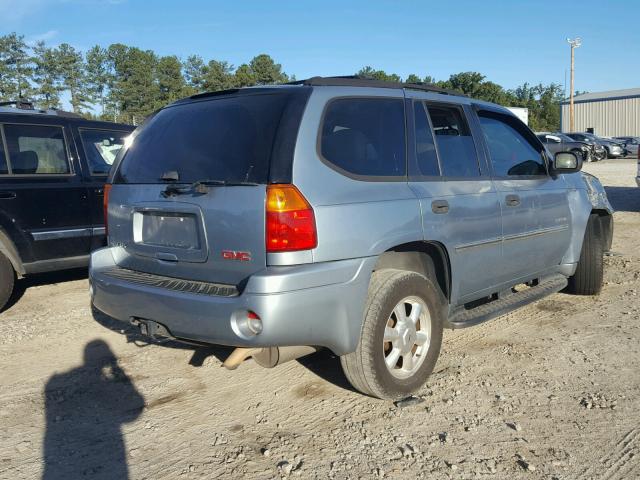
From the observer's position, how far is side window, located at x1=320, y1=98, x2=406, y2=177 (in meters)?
3.14

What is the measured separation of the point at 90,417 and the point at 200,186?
5.04ft

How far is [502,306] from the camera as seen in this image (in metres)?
4.16

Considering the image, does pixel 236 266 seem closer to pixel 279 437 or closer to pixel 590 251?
pixel 279 437

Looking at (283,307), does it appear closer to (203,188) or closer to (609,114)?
(203,188)

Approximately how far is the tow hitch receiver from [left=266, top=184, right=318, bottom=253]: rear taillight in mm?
826

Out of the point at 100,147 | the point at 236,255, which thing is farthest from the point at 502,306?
the point at 100,147

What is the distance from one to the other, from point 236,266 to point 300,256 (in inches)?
14.0

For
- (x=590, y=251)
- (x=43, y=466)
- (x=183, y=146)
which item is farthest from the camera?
(x=590, y=251)

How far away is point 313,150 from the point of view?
2980mm

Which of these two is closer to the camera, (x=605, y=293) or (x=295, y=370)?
(x=295, y=370)

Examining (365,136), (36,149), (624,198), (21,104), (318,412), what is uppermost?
(21,104)

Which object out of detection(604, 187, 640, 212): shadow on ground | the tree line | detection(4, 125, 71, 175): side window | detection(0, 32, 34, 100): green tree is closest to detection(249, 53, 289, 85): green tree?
the tree line

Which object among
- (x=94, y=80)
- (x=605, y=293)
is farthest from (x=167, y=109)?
(x=94, y=80)

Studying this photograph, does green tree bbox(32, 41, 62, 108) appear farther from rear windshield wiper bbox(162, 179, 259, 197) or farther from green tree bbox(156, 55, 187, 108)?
rear windshield wiper bbox(162, 179, 259, 197)
